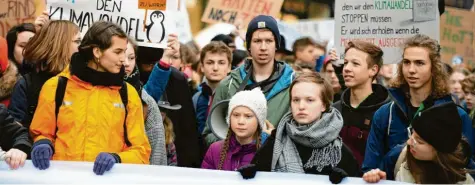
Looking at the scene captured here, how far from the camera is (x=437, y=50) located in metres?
7.40

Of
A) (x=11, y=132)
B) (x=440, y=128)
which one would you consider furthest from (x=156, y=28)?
(x=440, y=128)

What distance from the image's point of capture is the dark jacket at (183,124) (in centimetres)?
852

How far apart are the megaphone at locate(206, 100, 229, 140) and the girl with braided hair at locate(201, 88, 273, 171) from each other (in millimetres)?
646

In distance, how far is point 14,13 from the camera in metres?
9.37

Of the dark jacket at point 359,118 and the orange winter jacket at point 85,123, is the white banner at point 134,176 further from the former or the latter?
the dark jacket at point 359,118

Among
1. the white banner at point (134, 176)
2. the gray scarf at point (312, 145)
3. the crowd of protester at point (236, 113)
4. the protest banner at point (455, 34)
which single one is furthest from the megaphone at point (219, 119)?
the protest banner at point (455, 34)

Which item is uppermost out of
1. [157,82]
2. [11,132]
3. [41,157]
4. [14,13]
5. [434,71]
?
[14,13]

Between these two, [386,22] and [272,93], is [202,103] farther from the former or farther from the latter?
[386,22]

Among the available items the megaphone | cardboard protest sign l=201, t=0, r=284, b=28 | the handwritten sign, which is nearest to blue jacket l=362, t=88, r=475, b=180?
the megaphone

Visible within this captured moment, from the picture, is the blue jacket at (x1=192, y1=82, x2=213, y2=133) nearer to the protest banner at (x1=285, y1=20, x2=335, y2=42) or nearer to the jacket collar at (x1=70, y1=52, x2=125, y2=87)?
the jacket collar at (x1=70, y1=52, x2=125, y2=87)

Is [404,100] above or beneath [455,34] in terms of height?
beneath

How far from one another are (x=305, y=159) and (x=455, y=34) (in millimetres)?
7206

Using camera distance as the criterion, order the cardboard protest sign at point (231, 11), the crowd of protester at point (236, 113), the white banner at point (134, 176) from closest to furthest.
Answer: the white banner at point (134, 176) → the crowd of protester at point (236, 113) → the cardboard protest sign at point (231, 11)

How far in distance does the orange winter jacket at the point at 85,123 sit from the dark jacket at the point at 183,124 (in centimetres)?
193
